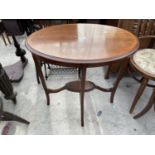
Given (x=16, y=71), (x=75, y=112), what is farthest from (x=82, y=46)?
(x=16, y=71)

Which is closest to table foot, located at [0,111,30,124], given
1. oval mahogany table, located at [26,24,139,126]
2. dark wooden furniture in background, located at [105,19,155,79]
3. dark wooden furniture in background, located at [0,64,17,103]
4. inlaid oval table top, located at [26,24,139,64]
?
dark wooden furniture in background, located at [0,64,17,103]

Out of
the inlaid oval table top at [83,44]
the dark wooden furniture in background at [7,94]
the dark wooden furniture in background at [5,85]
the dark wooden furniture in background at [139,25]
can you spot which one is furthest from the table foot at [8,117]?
the dark wooden furniture in background at [139,25]

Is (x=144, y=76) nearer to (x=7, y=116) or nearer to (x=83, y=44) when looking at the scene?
(x=83, y=44)

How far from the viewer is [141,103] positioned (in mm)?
1514

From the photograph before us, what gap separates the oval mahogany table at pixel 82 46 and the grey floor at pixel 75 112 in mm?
515

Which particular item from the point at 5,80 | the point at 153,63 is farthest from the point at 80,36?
the point at 5,80

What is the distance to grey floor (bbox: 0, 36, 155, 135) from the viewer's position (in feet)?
4.25

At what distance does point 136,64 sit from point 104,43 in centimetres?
35

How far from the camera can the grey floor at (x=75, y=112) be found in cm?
130

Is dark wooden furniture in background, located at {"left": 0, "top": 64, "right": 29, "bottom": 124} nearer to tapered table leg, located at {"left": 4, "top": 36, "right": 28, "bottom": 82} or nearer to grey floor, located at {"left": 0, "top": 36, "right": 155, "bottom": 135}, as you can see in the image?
grey floor, located at {"left": 0, "top": 36, "right": 155, "bottom": 135}

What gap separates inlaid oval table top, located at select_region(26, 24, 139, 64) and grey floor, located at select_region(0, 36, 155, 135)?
2.44 feet

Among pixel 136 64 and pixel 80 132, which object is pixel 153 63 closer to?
pixel 136 64

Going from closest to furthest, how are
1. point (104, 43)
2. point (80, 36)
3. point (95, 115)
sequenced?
point (104, 43) → point (80, 36) → point (95, 115)

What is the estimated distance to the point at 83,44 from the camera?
3.22ft
